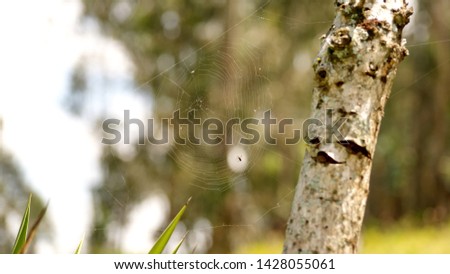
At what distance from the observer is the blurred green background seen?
10000 millimetres

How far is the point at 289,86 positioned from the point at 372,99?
12.0 metres

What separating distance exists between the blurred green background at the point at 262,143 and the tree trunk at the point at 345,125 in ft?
19.5

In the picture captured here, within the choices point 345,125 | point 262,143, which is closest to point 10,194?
point 262,143

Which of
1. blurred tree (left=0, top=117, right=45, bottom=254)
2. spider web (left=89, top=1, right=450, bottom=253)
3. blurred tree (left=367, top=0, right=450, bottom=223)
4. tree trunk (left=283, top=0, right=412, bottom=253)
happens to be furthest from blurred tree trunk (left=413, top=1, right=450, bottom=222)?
tree trunk (left=283, top=0, right=412, bottom=253)

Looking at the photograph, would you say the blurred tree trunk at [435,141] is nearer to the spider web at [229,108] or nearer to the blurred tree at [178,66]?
the blurred tree at [178,66]

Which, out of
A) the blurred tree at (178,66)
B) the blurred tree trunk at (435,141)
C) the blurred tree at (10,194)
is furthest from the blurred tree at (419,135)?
the blurred tree at (10,194)

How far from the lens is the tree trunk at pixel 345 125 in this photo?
1.96m

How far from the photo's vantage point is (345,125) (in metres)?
2.00

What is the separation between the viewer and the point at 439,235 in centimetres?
948

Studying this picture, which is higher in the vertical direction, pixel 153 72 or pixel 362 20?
pixel 153 72

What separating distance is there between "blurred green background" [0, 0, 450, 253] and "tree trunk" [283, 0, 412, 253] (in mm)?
5949

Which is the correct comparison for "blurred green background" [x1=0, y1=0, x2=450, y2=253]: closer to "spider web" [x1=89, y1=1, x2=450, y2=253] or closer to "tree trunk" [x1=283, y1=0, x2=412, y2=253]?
"spider web" [x1=89, y1=1, x2=450, y2=253]

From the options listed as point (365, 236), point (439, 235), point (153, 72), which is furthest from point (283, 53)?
point (439, 235)

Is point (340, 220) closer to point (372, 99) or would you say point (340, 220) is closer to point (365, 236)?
point (372, 99)
